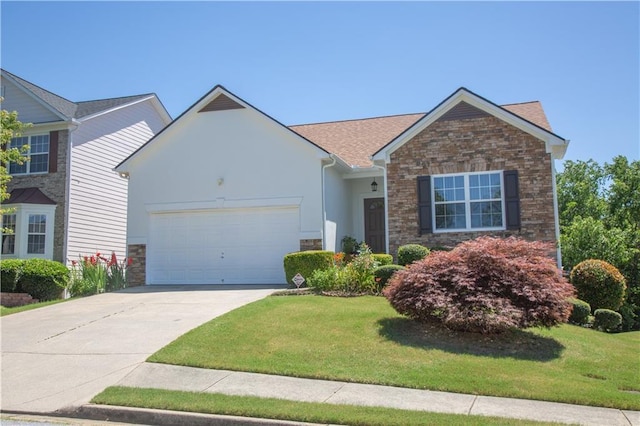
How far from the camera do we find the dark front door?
65.3 ft

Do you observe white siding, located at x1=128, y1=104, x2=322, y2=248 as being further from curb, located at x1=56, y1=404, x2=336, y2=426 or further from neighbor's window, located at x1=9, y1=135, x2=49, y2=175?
curb, located at x1=56, y1=404, x2=336, y2=426

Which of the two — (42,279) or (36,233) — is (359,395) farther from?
(36,233)

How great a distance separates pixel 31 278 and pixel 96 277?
185 cm

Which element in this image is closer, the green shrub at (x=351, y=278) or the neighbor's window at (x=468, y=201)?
the green shrub at (x=351, y=278)

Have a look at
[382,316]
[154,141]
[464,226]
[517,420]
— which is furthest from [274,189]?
[517,420]

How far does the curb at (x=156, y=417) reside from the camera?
6632 mm

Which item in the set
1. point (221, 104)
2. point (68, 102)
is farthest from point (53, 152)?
point (221, 104)

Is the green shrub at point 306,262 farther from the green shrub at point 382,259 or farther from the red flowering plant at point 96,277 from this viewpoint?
the red flowering plant at point 96,277

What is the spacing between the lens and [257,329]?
34.7ft

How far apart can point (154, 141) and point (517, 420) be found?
51.0 feet

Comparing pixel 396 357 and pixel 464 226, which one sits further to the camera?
pixel 464 226

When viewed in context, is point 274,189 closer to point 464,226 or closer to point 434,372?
point 464,226

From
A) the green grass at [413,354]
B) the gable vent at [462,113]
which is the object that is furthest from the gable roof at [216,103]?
the green grass at [413,354]

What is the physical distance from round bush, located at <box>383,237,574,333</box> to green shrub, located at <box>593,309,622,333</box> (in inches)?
123
